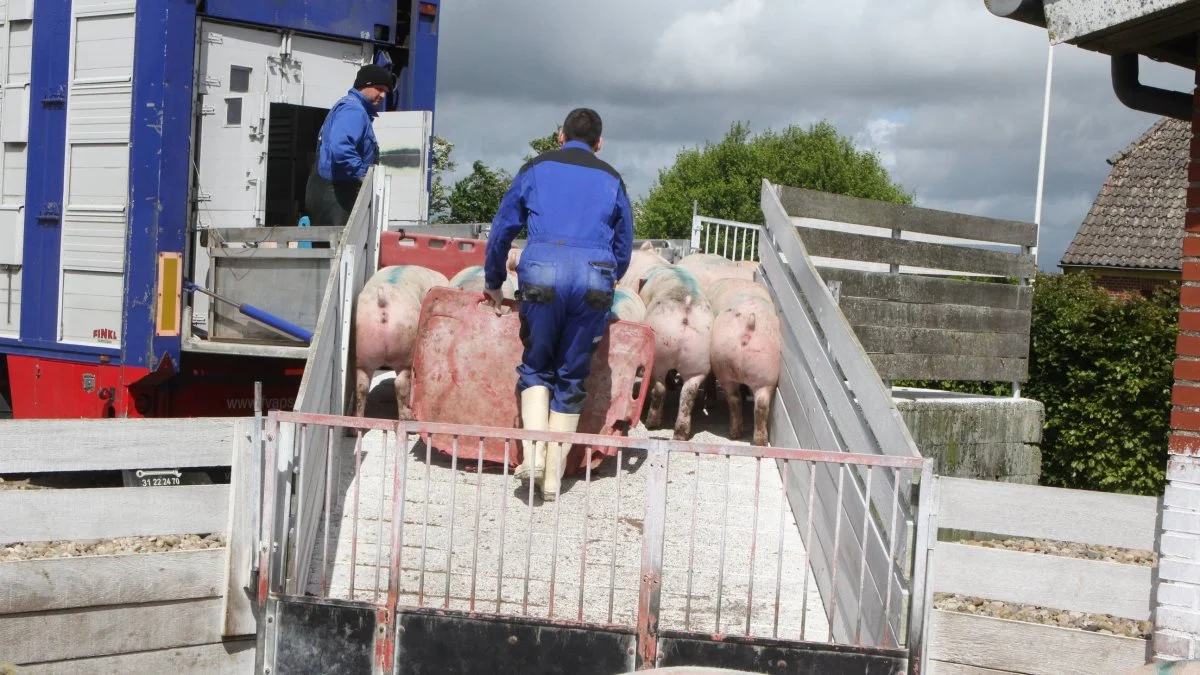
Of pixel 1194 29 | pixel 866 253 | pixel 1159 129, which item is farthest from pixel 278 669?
pixel 1159 129

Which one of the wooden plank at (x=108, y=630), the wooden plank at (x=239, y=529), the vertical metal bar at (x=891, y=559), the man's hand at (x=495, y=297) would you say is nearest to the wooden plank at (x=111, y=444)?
the wooden plank at (x=239, y=529)

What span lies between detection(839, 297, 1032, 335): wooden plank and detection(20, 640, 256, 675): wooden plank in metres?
5.64

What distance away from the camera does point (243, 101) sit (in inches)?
350

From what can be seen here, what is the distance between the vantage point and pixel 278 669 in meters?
5.10

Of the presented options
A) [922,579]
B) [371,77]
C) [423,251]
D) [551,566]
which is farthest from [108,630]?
[371,77]

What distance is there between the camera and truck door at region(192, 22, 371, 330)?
338 inches

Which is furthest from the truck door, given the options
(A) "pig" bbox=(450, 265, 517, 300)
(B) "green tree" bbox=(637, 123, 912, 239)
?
(B) "green tree" bbox=(637, 123, 912, 239)

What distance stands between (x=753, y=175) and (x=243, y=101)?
59868mm

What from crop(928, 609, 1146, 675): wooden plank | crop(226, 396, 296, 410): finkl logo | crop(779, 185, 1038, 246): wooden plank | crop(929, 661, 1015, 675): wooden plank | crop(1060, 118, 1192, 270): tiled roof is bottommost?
crop(929, 661, 1015, 675): wooden plank

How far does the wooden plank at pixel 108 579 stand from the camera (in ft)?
16.2

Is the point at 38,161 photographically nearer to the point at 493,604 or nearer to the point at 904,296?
the point at 493,604

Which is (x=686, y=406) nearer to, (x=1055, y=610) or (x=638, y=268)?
(x=638, y=268)

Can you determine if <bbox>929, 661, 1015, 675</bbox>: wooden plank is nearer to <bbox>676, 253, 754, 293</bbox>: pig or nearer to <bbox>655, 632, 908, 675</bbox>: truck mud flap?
<bbox>655, 632, 908, 675</bbox>: truck mud flap

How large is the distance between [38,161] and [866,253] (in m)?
5.92
